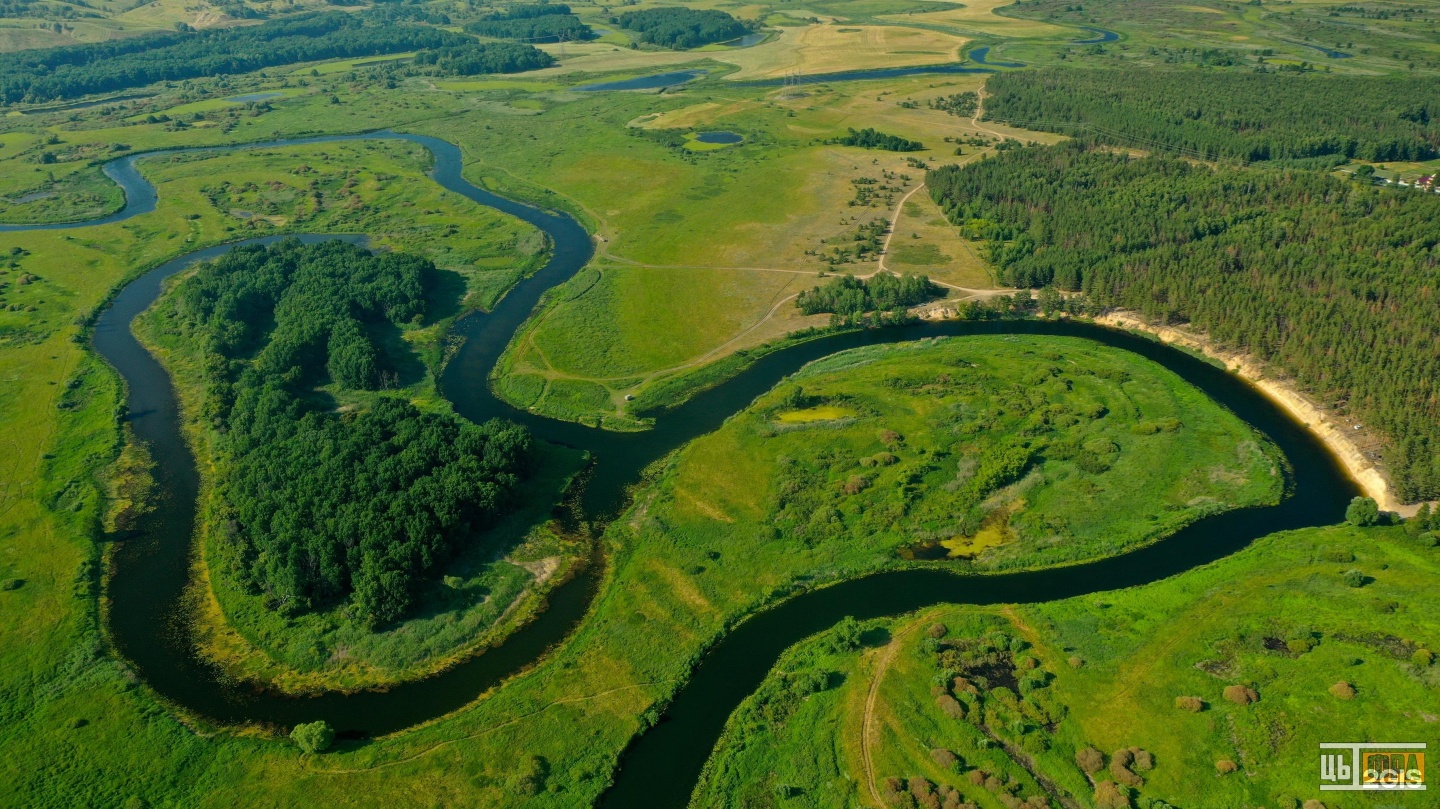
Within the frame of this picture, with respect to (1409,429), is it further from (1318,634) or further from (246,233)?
(246,233)

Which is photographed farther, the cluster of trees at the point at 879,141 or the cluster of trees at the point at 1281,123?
the cluster of trees at the point at 879,141

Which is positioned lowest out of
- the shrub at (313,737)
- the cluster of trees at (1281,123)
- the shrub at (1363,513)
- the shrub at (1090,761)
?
the shrub at (313,737)

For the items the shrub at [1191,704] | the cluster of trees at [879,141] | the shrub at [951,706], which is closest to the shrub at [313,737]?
the shrub at [951,706]

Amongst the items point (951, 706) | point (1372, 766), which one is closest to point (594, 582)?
point (951, 706)

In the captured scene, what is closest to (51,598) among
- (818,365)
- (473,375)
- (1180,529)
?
(473,375)

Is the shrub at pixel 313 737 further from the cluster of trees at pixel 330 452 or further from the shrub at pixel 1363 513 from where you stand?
the shrub at pixel 1363 513

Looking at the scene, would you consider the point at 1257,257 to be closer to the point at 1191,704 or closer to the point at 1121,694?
the point at 1191,704
